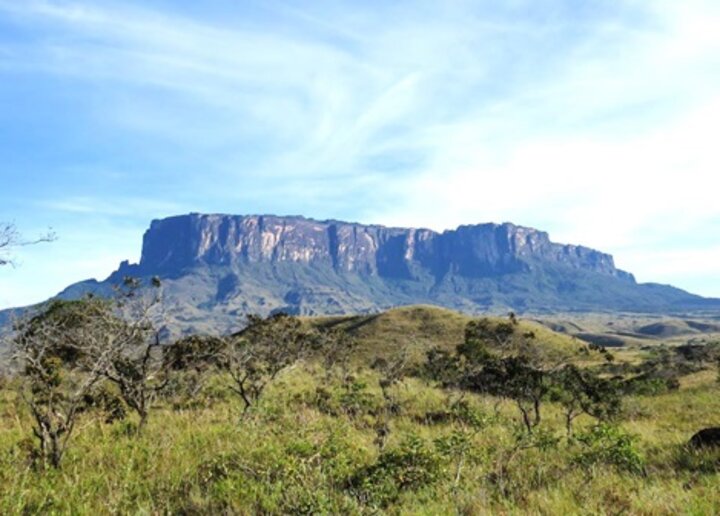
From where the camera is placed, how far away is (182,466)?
25.0ft

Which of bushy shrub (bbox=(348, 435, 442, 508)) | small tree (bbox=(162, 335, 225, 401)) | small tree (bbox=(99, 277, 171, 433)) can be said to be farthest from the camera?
small tree (bbox=(162, 335, 225, 401))

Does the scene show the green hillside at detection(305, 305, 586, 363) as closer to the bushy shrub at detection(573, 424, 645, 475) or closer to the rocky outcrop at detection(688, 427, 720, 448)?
the rocky outcrop at detection(688, 427, 720, 448)

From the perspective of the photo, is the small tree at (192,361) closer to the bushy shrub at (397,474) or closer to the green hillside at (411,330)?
the bushy shrub at (397,474)

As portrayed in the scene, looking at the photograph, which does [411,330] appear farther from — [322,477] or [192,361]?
[322,477]

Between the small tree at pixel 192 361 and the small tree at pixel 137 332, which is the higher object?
the small tree at pixel 137 332

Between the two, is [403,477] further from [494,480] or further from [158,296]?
[158,296]

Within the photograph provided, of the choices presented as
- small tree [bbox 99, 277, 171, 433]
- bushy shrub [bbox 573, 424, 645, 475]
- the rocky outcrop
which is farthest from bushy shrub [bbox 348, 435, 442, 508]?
small tree [bbox 99, 277, 171, 433]

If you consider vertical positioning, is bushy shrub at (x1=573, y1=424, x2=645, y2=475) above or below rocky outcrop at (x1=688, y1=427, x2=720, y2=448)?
above

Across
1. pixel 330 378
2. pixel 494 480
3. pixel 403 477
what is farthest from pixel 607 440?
pixel 330 378

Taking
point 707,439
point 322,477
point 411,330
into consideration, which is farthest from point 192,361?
point 411,330

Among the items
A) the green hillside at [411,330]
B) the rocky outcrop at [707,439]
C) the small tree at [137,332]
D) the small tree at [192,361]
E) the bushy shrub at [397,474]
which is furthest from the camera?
the green hillside at [411,330]

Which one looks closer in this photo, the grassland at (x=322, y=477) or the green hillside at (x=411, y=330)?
the grassland at (x=322, y=477)

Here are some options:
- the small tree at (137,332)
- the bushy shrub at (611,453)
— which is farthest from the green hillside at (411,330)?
the bushy shrub at (611,453)

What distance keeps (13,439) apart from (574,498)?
10.5m
